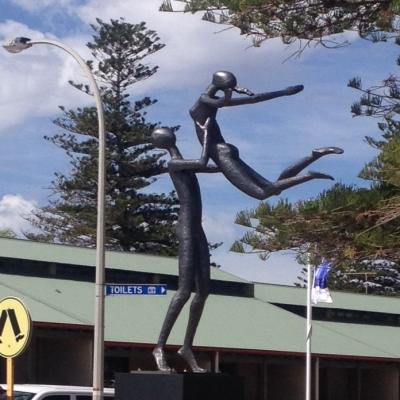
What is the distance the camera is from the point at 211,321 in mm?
35719

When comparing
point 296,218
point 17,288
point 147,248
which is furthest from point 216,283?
point 296,218

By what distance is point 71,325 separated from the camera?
96.3ft

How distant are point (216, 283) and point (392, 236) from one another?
77.7ft

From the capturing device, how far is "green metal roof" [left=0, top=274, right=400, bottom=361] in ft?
102

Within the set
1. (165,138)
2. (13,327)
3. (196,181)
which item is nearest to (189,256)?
(196,181)

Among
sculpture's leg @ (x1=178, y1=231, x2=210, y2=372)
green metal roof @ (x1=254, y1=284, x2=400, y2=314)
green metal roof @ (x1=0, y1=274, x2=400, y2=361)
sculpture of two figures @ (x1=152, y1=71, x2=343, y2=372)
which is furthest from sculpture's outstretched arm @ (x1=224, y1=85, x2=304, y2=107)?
green metal roof @ (x1=254, y1=284, x2=400, y2=314)

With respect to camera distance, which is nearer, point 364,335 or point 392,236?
point 392,236

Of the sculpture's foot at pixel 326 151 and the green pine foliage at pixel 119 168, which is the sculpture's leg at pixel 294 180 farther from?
the green pine foliage at pixel 119 168

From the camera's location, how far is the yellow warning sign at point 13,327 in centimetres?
1295

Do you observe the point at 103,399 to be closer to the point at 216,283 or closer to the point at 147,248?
the point at 216,283

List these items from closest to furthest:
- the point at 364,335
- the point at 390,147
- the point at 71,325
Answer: the point at 390,147, the point at 71,325, the point at 364,335

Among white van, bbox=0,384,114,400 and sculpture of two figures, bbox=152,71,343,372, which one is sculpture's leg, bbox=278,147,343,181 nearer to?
sculpture of two figures, bbox=152,71,343,372

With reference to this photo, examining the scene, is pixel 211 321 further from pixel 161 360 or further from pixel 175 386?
pixel 175 386

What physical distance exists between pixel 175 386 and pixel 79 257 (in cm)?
2544
